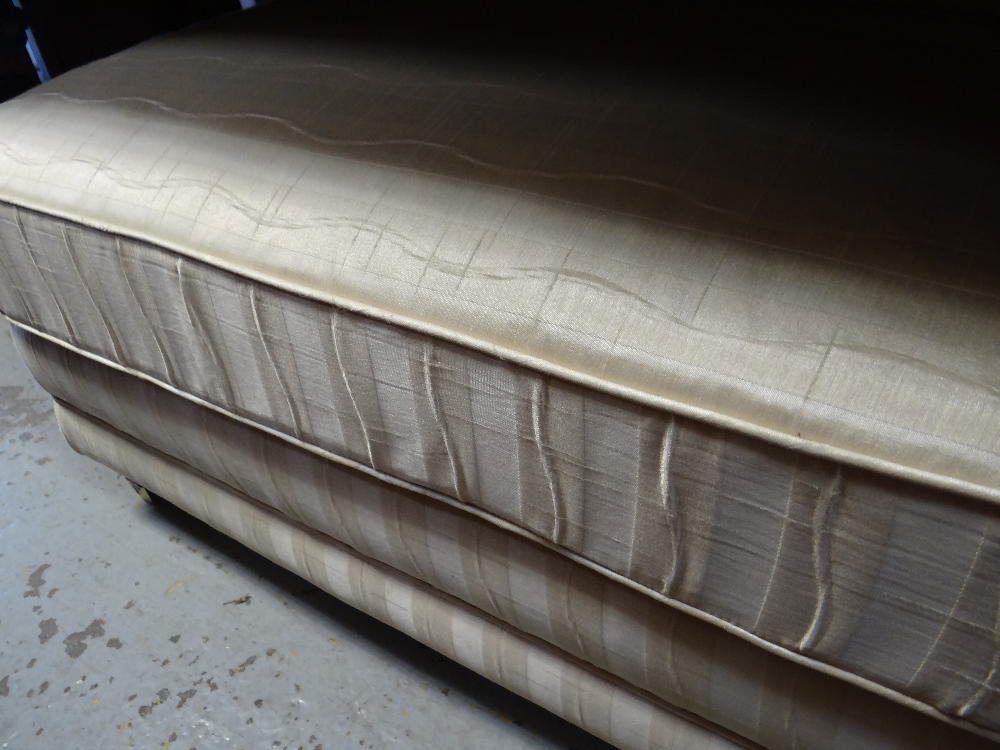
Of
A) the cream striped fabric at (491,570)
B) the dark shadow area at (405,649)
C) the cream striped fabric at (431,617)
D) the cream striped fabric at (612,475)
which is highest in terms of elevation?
the cream striped fabric at (612,475)

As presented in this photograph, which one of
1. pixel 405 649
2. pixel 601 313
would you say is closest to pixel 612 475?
pixel 601 313

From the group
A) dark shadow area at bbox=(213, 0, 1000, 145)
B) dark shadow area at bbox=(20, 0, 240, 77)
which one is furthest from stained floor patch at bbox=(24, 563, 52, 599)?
dark shadow area at bbox=(20, 0, 240, 77)

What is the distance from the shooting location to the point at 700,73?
21.2 inches

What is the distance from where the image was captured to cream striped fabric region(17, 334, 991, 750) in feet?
1.37

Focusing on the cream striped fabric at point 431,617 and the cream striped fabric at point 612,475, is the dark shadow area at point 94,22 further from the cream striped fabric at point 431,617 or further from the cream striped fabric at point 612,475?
the cream striped fabric at point 612,475

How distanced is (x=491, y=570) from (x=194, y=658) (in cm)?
36

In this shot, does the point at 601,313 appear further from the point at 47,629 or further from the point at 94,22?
the point at 94,22

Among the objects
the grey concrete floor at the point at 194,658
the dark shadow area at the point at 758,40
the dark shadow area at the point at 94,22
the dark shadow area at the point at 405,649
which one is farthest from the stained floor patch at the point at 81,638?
the dark shadow area at the point at 94,22

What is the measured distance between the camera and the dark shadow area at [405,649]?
65cm

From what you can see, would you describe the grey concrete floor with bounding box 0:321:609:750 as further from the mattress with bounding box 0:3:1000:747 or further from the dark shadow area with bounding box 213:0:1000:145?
the dark shadow area with bounding box 213:0:1000:145

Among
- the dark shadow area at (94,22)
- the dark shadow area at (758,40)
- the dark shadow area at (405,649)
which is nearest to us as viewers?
the dark shadow area at (758,40)

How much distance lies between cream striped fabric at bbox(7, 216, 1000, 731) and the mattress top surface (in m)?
0.02

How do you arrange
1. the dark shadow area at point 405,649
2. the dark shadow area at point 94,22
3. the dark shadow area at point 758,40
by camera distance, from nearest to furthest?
the dark shadow area at point 758,40, the dark shadow area at point 405,649, the dark shadow area at point 94,22

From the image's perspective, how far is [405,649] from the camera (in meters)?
0.72
